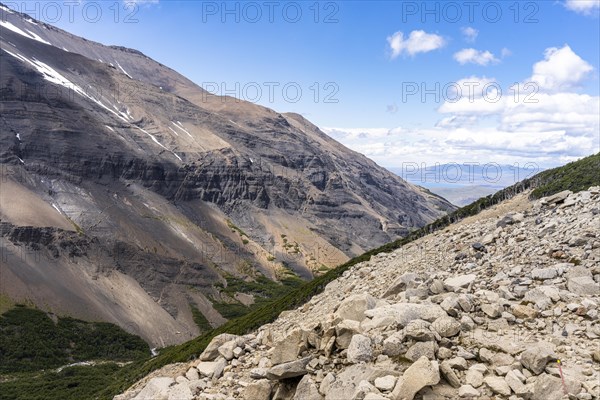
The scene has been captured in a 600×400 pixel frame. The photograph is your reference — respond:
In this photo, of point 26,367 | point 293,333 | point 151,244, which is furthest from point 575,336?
point 151,244

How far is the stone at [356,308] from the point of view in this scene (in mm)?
17219

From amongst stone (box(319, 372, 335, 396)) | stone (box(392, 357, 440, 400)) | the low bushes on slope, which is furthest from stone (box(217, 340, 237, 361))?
the low bushes on slope

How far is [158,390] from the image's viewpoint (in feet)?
61.0

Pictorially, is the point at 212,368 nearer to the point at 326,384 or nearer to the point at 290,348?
the point at 290,348

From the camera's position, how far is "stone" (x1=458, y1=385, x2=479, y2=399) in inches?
479

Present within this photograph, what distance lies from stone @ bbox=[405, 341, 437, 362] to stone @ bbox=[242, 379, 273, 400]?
16.4 feet

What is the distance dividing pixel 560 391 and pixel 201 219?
192174 mm

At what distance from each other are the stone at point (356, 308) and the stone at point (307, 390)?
3.15m

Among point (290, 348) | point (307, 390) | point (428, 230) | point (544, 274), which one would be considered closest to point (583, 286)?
point (544, 274)

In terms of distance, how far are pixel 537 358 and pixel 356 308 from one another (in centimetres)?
665

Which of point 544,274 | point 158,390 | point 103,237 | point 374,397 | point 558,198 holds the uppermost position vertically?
point 558,198

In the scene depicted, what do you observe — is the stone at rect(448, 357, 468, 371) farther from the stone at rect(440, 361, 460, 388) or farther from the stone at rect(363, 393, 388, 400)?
the stone at rect(363, 393, 388, 400)

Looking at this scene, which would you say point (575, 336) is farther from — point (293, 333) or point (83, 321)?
point (83, 321)

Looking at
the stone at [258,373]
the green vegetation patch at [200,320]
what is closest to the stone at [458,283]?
the stone at [258,373]
